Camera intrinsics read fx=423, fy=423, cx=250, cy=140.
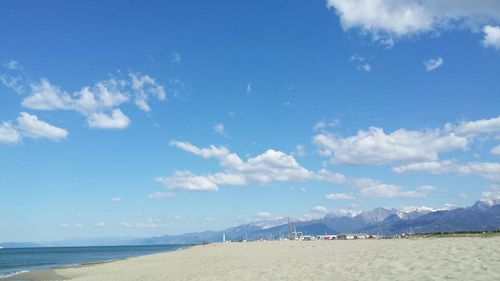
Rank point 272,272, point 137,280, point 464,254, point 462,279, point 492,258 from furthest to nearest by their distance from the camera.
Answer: point 137,280 < point 272,272 < point 464,254 < point 492,258 < point 462,279

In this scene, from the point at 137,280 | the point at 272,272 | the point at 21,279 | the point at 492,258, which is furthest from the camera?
the point at 21,279

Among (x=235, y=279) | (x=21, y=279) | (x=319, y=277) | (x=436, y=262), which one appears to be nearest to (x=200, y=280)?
(x=235, y=279)

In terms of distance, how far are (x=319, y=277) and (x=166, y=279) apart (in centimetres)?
1040

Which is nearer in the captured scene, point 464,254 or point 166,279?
point 464,254

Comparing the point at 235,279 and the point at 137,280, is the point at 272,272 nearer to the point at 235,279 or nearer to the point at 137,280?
the point at 235,279

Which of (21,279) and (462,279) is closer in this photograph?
(462,279)

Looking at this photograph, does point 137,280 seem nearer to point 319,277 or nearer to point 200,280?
point 200,280

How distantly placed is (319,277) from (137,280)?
550 inches

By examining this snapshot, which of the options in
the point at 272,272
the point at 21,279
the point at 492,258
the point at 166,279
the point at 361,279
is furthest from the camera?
the point at 21,279

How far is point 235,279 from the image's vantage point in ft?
58.3

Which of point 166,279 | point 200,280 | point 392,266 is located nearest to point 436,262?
point 392,266

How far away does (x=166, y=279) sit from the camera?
2252cm

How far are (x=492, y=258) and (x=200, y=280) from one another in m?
12.0

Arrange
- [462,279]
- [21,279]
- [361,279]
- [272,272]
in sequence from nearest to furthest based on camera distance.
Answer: [462,279]
[361,279]
[272,272]
[21,279]
